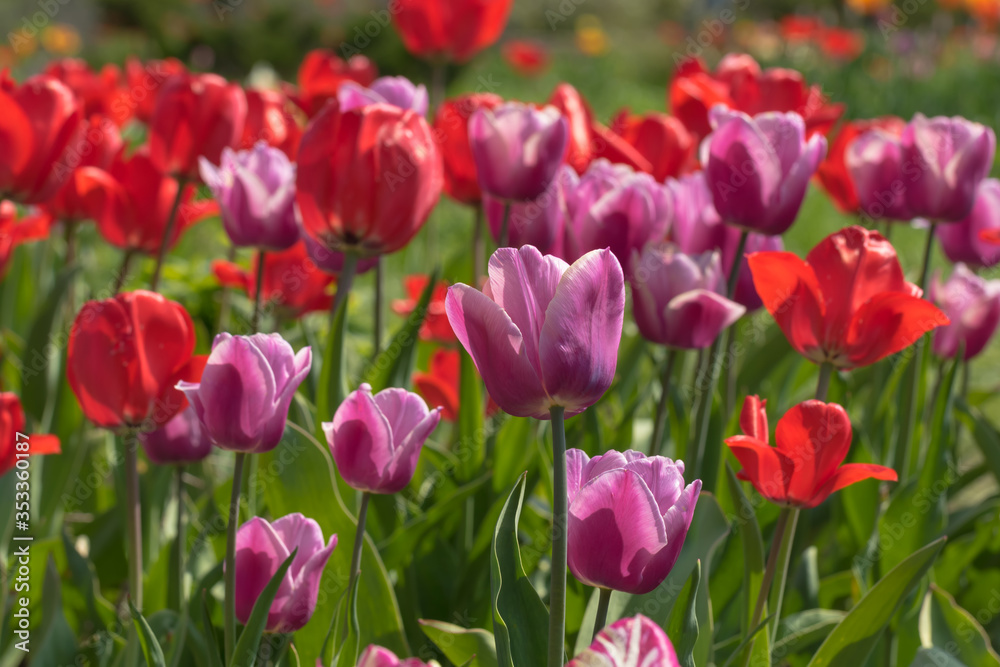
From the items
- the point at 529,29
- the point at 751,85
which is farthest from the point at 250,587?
the point at 529,29

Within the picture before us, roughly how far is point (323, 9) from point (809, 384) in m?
12.5

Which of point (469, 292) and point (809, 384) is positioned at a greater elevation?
point (469, 292)

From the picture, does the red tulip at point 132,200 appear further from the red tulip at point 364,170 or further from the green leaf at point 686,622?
the green leaf at point 686,622

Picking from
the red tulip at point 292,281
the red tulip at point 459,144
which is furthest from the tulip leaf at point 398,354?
the red tulip at point 292,281

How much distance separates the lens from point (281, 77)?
1041cm

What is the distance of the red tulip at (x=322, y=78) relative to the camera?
1990 millimetres

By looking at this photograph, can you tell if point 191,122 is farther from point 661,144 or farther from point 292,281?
point 661,144

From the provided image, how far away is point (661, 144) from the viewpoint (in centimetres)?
175

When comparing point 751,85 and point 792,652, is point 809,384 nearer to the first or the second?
point 751,85

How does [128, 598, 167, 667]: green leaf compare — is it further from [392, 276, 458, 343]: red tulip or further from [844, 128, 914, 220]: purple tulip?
[844, 128, 914, 220]: purple tulip

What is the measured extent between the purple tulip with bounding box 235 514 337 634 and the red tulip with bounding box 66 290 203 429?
204 mm

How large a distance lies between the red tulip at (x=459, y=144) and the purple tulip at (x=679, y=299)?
1.45ft

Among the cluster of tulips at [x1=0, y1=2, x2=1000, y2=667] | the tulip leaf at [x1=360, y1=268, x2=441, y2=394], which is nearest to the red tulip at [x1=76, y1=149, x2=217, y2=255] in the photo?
the cluster of tulips at [x1=0, y1=2, x2=1000, y2=667]

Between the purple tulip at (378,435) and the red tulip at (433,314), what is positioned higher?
the purple tulip at (378,435)
